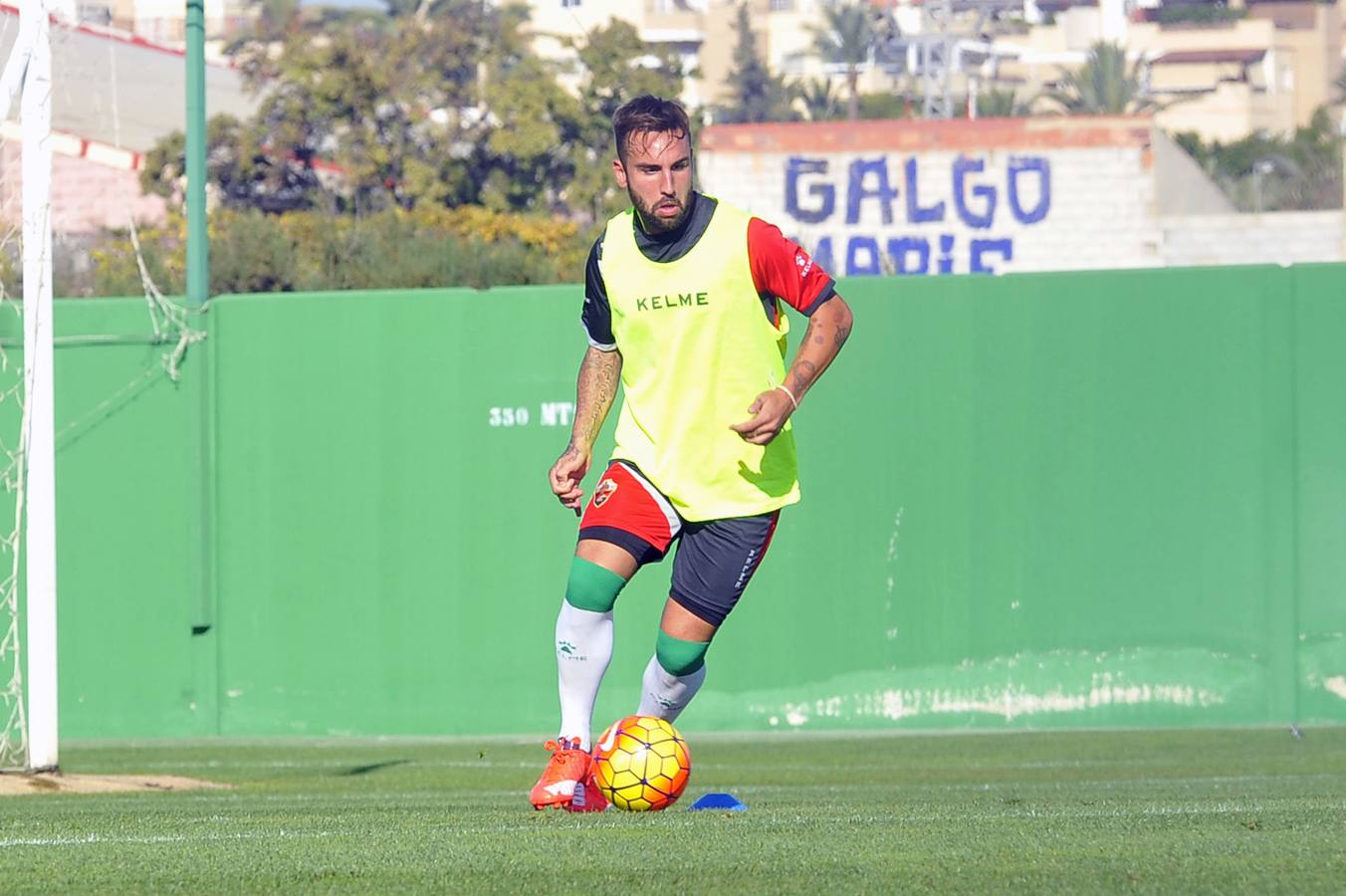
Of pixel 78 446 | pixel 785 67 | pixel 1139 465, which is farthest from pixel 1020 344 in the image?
pixel 785 67

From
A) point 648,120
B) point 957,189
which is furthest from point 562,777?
point 957,189

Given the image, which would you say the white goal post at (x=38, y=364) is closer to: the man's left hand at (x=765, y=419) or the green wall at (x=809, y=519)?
the green wall at (x=809, y=519)

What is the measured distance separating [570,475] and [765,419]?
31.0 inches

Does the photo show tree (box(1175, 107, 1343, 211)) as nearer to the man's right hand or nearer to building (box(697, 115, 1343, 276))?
building (box(697, 115, 1343, 276))

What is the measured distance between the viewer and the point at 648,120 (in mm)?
6184

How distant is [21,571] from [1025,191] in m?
23.6

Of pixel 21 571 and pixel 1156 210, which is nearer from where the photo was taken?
pixel 21 571

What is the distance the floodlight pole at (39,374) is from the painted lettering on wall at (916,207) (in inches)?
946

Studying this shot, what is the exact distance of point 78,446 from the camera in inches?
458

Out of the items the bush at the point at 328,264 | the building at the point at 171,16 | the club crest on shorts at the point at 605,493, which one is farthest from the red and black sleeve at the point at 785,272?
the building at the point at 171,16

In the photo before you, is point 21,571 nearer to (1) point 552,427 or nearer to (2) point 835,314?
(1) point 552,427

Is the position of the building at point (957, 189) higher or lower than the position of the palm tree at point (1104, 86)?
lower

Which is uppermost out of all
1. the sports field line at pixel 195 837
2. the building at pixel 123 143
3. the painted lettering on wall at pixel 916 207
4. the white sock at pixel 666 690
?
the building at pixel 123 143

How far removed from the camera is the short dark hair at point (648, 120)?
6176 millimetres
